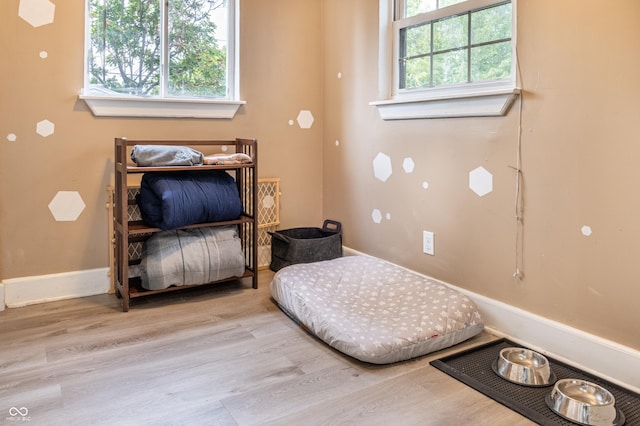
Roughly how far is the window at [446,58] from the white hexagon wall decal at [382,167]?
9.4 inches

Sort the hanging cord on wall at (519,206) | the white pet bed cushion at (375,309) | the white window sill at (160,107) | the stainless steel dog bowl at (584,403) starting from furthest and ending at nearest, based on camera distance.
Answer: the white window sill at (160,107) → the hanging cord on wall at (519,206) → the white pet bed cushion at (375,309) → the stainless steel dog bowl at (584,403)

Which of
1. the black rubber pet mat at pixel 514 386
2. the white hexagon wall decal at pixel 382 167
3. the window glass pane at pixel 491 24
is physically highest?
the window glass pane at pixel 491 24

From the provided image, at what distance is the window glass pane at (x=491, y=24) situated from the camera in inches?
87.7

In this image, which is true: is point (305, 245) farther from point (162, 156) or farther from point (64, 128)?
point (64, 128)

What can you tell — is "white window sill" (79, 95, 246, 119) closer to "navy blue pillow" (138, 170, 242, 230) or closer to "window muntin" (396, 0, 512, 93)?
"navy blue pillow" (138, 170, 242, 230)

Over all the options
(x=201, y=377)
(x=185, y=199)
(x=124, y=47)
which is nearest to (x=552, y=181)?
(x=201, y=377)

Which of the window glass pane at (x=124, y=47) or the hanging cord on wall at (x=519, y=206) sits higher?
the window glass pane at (x=124, y=47)

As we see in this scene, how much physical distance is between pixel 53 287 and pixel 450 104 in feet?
7.48

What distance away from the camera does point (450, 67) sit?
2.54 meters

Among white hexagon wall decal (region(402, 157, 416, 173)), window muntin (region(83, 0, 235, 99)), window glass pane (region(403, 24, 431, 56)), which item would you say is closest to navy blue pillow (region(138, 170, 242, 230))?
window muntin (region(83, 0, 235, 99))

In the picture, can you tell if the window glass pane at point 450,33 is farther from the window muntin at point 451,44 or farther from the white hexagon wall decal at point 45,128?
the white hexagon wall decal at point 45,128

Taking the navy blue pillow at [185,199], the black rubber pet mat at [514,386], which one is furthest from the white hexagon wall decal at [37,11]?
the black rubber pet mat at [514,386]

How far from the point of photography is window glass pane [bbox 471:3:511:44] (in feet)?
7.31

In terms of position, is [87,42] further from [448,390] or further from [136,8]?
[448,390]
